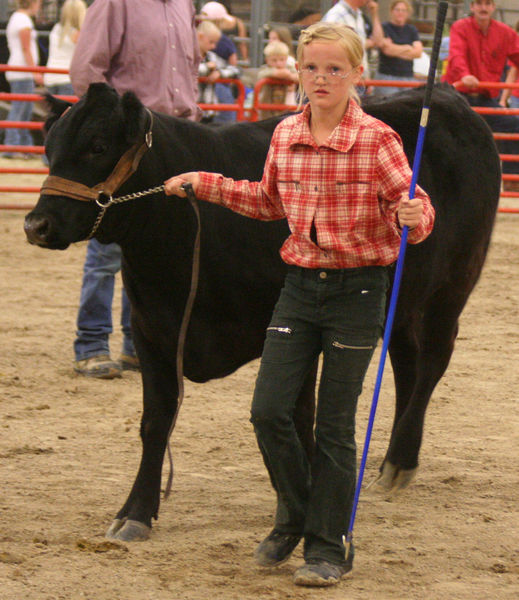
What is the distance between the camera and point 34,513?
3920mm

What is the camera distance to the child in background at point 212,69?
1166 cm

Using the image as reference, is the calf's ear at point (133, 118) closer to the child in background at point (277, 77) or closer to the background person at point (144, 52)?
the background person at point (144, 52)

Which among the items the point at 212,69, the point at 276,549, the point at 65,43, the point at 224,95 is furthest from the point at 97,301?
the point at 224,95

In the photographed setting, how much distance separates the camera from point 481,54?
448 inches

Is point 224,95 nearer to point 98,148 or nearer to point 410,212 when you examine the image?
point 98,148

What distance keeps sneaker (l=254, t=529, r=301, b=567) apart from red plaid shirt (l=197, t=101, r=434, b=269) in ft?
2.81

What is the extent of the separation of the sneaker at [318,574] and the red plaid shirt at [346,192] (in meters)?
0.88

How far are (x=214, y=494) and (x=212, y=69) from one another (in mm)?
8402

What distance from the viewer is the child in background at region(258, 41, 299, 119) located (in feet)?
37.9

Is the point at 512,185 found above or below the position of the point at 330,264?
below

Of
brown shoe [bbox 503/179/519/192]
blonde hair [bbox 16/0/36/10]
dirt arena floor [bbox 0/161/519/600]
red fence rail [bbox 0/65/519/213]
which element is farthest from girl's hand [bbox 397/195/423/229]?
blonde hair [bbox 16/0/36/10]

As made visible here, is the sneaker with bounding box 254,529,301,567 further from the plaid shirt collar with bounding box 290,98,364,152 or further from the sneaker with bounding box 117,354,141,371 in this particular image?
the sneaker with bounding box 117,354,141,371

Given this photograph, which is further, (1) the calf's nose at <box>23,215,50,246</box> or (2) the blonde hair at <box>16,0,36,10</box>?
(2) the blonde hair at <box>16,0,36,10</box>

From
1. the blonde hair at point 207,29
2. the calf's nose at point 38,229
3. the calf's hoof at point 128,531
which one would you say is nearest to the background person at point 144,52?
the calf's nose at point 38,229
